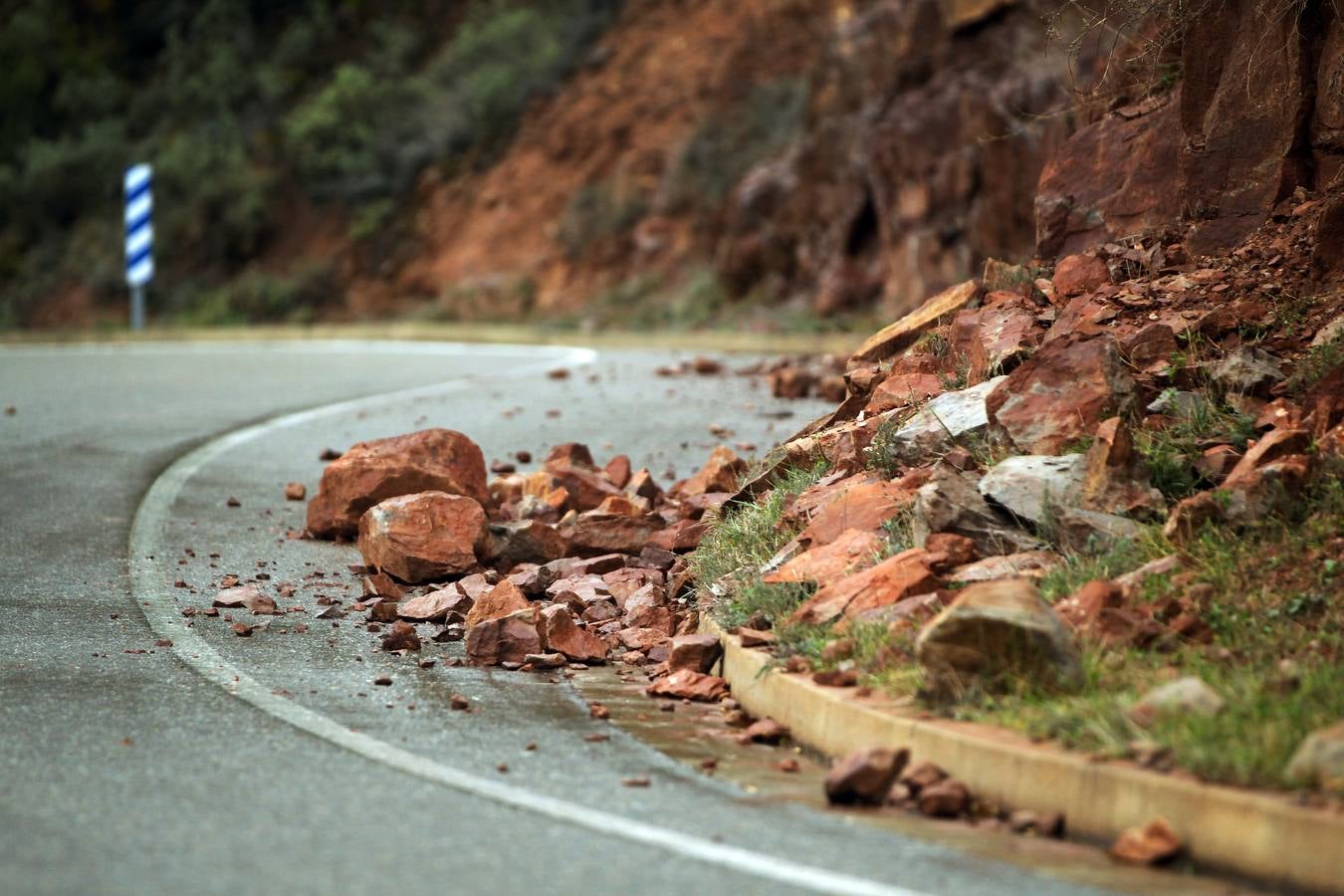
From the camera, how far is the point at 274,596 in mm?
8172

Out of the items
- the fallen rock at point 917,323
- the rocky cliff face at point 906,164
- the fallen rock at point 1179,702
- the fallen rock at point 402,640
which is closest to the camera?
the fallen rock at point 1179,702

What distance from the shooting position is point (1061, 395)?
720cm

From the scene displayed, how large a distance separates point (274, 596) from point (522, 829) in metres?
3.88

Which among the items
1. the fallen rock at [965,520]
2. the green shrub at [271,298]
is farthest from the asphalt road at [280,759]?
the green shrub at [271,298]

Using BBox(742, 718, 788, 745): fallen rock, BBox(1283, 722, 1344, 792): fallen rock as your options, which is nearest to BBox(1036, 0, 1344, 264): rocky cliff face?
BBox(742, 718, 788, 745): fallen rock

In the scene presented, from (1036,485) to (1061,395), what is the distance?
0.69 meters

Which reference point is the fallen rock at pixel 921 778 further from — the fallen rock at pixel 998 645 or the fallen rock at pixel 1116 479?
the fallen rock at pixel 1116 479

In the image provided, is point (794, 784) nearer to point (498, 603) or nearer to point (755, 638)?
point (755, 638)

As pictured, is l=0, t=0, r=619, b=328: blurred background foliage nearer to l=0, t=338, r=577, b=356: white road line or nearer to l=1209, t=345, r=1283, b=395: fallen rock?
l=0, t=338, r=577, b=356: white road line

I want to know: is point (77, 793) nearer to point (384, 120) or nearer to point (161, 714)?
point (161, 714)

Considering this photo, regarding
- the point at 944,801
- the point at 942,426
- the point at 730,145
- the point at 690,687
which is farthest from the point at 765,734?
the point at 730,145

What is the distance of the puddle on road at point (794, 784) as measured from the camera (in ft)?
14.3

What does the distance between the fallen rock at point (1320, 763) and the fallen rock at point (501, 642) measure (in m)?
3.41

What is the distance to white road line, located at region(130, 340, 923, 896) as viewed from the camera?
4.30 meters
